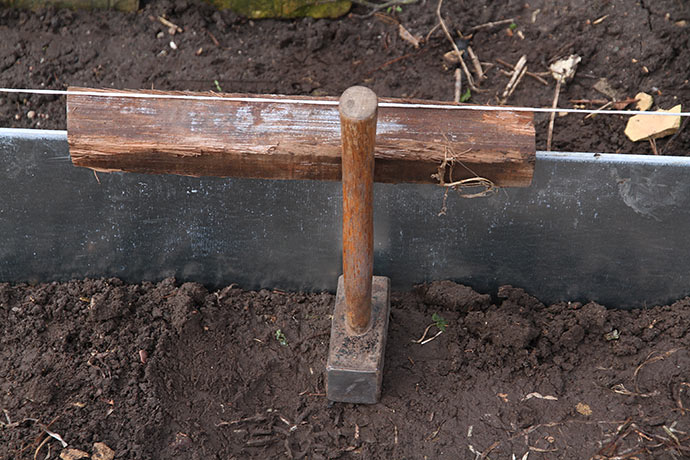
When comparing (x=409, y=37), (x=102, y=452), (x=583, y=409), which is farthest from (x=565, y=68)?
(x=102, y=452)

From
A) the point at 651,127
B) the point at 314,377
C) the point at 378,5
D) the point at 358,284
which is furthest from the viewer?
the point at 378,5

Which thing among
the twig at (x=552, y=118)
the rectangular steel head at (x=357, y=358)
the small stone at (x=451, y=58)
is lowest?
the rectangular steel head at (x=357, y=358)

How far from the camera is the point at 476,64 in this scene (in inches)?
103

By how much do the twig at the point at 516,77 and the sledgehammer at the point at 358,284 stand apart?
961 millimetres

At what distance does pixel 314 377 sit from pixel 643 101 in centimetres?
152

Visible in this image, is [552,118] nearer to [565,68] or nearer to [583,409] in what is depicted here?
[565,68]

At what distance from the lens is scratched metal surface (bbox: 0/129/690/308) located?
1.86 meters

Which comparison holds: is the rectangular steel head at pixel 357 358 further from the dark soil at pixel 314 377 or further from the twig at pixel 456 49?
the twig at pixel 456 49

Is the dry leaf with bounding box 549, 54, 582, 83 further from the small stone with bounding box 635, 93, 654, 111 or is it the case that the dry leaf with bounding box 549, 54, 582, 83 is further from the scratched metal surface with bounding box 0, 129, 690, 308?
the scratched metal surface with bounding box 0, 129, 690, 308

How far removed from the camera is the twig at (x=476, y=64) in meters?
2.59

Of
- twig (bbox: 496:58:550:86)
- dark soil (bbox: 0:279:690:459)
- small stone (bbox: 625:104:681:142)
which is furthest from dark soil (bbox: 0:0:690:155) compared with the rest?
dark soil (bbox: 0:279:690:459)

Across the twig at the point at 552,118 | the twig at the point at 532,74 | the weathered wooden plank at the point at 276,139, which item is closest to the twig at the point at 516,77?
the twig at the point at 532,74

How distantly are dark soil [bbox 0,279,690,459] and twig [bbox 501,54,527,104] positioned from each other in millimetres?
833

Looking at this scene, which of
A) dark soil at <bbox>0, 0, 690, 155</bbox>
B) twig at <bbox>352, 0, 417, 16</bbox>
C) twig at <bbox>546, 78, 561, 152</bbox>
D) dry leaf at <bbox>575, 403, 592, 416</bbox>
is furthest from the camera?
twig at <bbox>352, 0, 417, 16</bbox>
